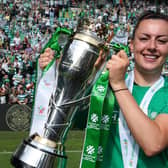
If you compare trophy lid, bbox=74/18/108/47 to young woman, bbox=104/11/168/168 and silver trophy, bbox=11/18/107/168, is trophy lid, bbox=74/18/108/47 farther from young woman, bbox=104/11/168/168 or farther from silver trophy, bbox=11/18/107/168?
young woman, bbox=104/11/168/168

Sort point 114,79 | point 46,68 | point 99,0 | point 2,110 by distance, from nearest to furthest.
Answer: point 114,79, point 46,68, point 2,110, point 99,0

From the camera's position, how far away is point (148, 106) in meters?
2.32

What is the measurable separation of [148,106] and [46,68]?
1.85 ft

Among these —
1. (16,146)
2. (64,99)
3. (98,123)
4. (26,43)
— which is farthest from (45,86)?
(26,43)

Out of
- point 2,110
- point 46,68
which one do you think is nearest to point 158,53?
point 46,68

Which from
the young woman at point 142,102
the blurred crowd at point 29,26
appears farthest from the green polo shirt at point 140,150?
the blurred crowd at point 29,26

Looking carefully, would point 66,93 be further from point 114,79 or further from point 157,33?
point 157,33

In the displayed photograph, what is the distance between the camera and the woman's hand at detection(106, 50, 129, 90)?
2172mm

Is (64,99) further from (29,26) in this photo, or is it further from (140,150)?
(29,26)

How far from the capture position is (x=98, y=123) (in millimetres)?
2303

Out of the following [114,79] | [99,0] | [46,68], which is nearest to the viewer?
[114,79]

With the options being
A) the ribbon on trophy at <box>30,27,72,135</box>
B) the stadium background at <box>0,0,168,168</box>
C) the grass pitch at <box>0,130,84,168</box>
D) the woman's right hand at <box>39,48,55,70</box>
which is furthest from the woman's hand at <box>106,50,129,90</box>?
the stadium background at <box>0,0,168,168</box>

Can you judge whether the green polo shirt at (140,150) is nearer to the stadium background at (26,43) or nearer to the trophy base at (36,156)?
the trophy base at (36,156)

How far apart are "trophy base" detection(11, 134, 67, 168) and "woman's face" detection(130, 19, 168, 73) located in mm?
571
